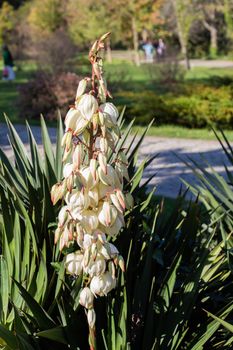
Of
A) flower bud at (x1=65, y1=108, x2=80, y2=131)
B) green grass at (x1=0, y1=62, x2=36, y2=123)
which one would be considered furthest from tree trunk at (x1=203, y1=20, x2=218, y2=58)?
flower bud at (x1=65, y1=108, x2=80, y2=131)

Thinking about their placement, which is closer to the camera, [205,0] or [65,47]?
[65,47]

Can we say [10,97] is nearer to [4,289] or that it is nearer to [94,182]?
[4,289]

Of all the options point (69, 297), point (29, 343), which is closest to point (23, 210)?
point (69, 297)

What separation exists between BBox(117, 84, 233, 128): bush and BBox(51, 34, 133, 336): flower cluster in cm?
1180

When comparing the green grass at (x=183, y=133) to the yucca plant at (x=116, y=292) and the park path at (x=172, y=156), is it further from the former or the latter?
the yucca plant at (x=116, y=292)

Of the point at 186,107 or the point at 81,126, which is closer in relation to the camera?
the point at 81,126

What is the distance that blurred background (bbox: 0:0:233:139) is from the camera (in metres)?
14.3

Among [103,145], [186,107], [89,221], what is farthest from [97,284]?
[186,107]

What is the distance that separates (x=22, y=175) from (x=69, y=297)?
1127 mm

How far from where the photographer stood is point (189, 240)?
2908 millimetres

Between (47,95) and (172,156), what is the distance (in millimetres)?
5399

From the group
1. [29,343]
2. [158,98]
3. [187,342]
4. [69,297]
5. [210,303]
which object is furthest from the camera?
[158,98]

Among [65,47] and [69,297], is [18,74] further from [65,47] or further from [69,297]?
[69,297]

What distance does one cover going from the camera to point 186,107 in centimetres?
1417
